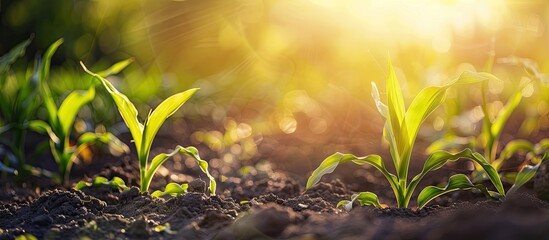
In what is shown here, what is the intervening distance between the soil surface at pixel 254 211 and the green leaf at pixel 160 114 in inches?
7.6

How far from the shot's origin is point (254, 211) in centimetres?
175

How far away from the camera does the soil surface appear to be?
1367mm

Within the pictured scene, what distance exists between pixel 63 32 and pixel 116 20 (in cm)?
54

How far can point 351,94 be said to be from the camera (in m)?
5.41

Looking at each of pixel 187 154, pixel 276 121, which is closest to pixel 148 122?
pixel 187 154

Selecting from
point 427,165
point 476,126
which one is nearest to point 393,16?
point 476,126

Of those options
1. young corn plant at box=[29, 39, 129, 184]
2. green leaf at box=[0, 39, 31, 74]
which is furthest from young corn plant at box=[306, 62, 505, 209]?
green leaf at box=[0, 39, 31, 74]

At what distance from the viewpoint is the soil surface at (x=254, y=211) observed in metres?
1.37

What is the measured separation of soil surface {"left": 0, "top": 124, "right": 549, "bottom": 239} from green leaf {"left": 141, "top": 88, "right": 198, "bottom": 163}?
192mm

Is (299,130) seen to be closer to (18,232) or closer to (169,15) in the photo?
(169,15)

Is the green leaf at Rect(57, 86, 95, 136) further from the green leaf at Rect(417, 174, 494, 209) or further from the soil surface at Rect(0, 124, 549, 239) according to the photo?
the green leaf at Rect(417, 174, 494, 209)

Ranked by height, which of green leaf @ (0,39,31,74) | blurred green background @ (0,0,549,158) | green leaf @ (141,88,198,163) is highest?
green leaf @ (0,39,31,74)

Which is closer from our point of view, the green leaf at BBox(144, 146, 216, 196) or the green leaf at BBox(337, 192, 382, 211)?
the green leaf at BBox(337, 192, 382, 211)

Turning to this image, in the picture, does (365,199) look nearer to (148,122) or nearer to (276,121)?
(148,122)
